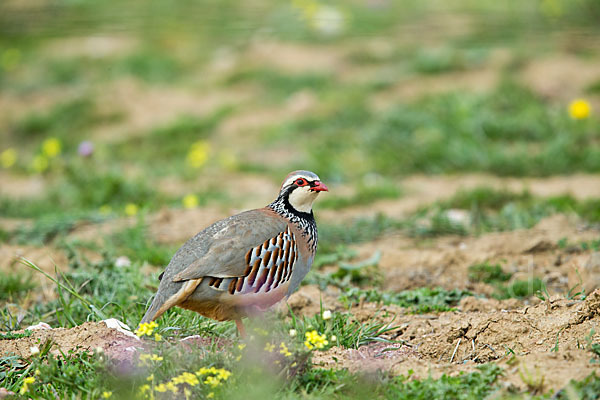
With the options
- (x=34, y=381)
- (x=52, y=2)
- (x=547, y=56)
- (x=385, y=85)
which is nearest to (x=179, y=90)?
(x=385, y=85)

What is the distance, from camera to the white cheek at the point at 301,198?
3924 millimetres

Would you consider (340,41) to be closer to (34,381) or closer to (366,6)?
(366,6)

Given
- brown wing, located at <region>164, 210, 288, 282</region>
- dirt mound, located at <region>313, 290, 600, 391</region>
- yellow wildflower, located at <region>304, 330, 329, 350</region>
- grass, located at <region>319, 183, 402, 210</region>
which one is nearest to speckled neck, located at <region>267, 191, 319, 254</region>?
brown wing, located at <region>164, 210, 288, 282</region>

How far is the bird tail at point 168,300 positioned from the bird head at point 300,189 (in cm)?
79

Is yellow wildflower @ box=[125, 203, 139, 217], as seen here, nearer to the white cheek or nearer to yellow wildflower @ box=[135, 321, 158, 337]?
the white cheek

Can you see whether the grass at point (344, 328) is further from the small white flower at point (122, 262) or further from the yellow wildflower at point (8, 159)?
the yellow wildflower at point (8, 159)

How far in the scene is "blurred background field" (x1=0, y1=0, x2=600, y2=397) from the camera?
4.62 metres

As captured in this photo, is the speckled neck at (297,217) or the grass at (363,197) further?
the grass at (363,197)

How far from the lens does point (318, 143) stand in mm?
8219

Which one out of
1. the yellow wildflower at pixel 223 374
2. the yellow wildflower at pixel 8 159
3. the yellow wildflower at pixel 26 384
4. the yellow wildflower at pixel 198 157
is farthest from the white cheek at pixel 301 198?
the yellow wildflower at pixel 8 159

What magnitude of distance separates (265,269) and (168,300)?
48cm

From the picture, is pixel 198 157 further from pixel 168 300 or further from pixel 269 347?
pixel 269 347

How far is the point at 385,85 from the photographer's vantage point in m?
9.27

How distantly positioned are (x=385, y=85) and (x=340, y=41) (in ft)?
5.90
